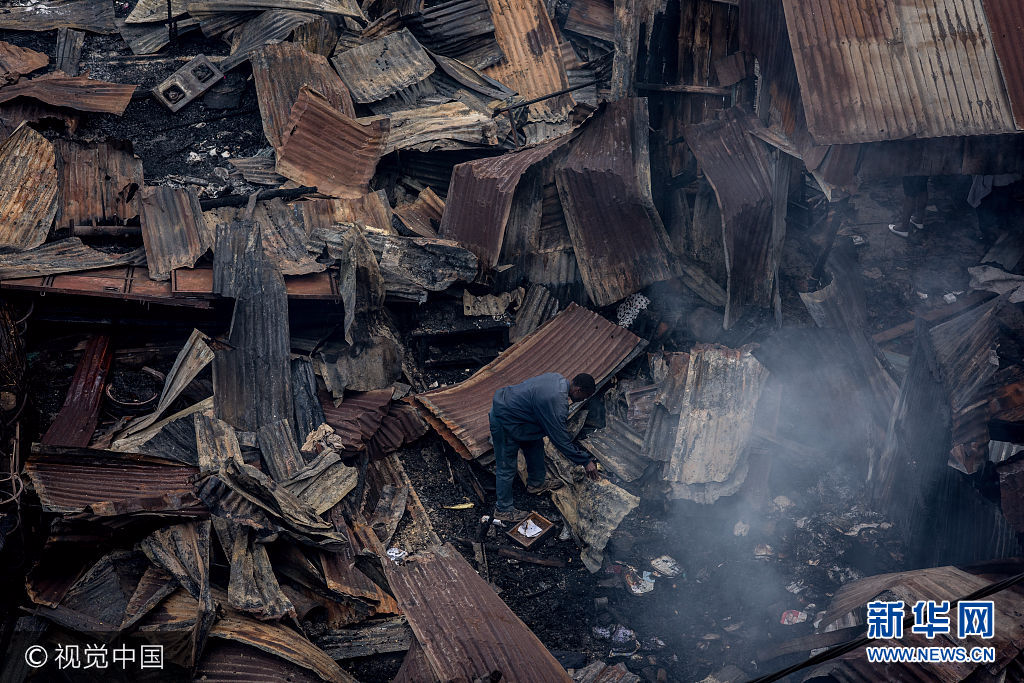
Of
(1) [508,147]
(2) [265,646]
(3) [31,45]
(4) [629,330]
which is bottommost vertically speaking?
(2) [265,646]

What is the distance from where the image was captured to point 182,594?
4734 millimetres

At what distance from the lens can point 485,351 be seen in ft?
24.0

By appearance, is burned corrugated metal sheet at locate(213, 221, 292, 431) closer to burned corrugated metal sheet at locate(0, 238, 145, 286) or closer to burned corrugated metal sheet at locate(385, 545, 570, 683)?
burned corrugated metal sheet at locate(0, 238, 145, 286)

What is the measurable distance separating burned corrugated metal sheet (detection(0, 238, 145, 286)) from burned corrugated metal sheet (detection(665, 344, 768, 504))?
5.01m

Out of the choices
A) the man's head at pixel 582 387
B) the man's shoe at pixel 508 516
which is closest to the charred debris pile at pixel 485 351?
the man's shoe at pixel 508 516

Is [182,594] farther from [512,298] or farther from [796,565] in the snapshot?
[796,565]

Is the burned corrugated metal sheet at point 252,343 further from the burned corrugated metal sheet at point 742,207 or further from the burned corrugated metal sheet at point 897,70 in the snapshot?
the burned corrugated metal sheet at point 897,70

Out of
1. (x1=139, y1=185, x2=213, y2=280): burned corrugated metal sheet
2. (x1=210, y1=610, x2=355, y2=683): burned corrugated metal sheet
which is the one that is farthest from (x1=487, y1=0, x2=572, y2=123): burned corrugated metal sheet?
(x1=210, y1=610, x2=355, y2=683): burned corrugated metal sheet

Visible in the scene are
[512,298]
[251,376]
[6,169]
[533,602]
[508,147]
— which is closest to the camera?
[533,602]

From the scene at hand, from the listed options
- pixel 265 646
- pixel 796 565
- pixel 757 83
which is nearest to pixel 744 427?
pixel 796 565

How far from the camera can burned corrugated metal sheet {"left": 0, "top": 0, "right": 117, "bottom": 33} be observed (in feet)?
30.9

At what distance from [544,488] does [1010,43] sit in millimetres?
5546

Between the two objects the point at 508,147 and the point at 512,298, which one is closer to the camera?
the point at 512,298

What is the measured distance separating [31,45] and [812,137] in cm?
952
